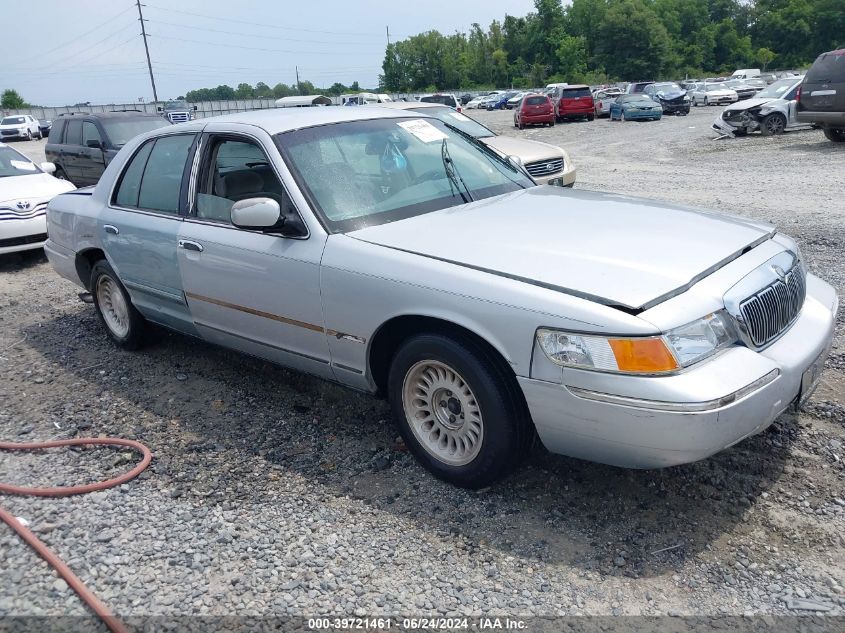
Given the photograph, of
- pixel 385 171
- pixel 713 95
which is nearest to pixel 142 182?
pixel 385 171

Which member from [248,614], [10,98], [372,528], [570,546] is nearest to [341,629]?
[248,614]

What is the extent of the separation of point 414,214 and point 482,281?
3.02ft

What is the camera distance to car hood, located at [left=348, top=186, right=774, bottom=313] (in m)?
2.97

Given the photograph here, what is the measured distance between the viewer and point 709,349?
2869mm

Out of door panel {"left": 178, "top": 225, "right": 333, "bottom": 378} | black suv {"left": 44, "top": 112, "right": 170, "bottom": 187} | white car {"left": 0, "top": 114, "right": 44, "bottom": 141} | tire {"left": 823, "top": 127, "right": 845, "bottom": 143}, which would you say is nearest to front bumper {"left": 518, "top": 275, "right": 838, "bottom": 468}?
door panel {"left": 178, "top": 225, "right": 333, "bottom": 378}

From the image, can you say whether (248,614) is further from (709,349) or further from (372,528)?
(709,349)

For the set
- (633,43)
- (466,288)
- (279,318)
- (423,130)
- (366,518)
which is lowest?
(366,518)

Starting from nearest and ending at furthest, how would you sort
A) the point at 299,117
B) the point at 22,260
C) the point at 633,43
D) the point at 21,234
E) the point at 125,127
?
the point at 299,117 → the point at 21,234 → the point at 22,260 → the point at 125,127 → the point at 633,43

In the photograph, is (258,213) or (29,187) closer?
(258,213)

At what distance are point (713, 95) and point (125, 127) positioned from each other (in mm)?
33544

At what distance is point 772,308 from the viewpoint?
126 inches

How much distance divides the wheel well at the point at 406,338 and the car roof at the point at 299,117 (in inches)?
56.3

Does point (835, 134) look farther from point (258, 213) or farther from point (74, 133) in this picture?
point (258, 213)

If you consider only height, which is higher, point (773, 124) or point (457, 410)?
point (773, 124)
